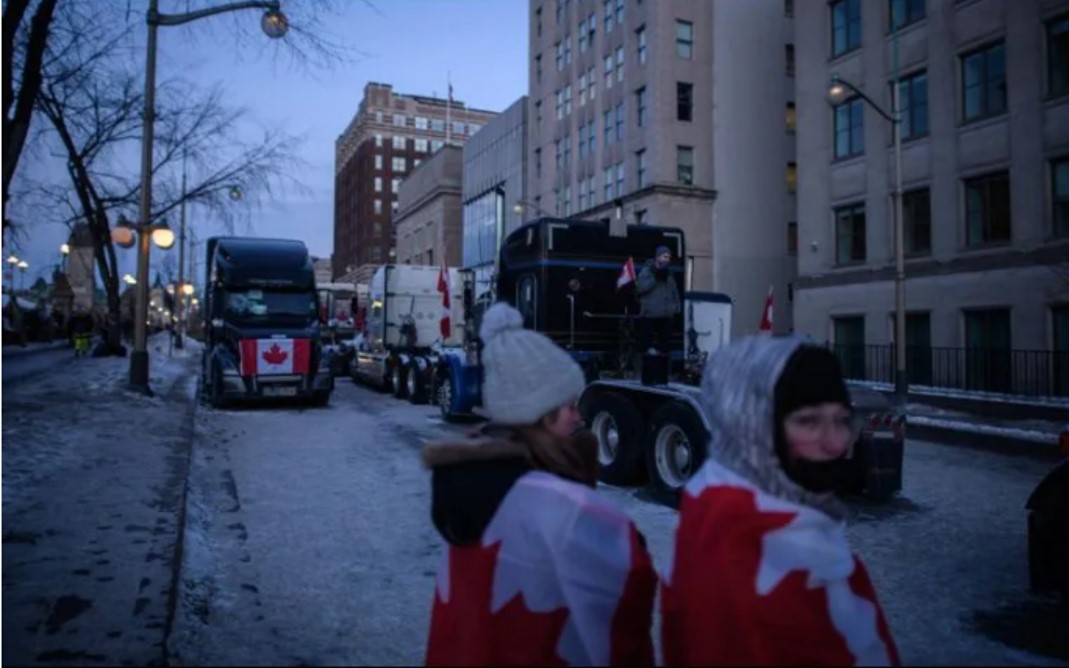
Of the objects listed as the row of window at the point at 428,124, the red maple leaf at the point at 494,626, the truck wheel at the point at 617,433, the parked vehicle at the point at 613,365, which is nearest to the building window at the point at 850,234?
the parked vehicle at the point at 613,365

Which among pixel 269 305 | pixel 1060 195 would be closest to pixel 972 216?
pixel 1060 195

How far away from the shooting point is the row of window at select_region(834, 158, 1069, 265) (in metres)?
20.8

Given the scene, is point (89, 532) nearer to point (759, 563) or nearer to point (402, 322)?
point (759, 563)

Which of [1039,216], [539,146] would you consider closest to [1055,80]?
[1039,216]

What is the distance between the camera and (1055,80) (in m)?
20.7

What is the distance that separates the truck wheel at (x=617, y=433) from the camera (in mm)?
8719

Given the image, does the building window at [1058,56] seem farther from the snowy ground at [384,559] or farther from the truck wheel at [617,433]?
the truck wheel at [617,433]

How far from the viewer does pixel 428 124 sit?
128000 millimetres

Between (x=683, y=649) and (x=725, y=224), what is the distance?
1658 inches

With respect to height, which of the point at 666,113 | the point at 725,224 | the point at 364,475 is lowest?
the point at 364,475

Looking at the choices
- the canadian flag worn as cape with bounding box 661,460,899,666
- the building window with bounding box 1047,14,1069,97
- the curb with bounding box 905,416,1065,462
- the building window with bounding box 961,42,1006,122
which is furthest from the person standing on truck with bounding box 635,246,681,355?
the building window with bounding box 961,42,1006,122

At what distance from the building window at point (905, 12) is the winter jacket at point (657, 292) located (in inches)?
818

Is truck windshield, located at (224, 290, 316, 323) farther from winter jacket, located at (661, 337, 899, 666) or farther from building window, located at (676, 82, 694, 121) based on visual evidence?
building window, located at (676, 82, 694, 121)

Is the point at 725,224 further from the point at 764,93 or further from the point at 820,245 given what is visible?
the point at 820,245
